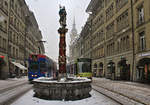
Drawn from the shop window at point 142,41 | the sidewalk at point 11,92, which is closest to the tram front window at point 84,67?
the shop window at point 142,41

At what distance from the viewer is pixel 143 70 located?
26.3 m

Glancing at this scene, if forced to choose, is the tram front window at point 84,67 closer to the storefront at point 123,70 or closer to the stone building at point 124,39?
the stone building at point 124,39

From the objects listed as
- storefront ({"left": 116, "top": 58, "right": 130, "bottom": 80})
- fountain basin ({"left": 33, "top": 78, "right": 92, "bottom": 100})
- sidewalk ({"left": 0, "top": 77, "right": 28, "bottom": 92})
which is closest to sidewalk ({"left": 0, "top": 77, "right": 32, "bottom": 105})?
sidewalk ({"left": 0, "top": 77, "right": 28, "bottom": 92})

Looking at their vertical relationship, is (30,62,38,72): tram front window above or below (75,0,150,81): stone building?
below

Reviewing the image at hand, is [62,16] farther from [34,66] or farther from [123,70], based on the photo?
[123,70]

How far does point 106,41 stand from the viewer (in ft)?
138

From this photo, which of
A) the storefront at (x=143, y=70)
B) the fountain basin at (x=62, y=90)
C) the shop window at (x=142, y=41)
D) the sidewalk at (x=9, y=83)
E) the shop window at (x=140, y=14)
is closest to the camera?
the fountain basin at (x=62, y=90)

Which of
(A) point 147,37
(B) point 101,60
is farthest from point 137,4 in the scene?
(B) point 101,60

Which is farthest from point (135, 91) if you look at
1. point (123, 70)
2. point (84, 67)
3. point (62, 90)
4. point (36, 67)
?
point (123, 70)

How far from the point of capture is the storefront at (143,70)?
24406 mm

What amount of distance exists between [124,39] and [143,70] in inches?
308

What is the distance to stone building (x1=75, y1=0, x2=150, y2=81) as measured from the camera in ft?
83.9

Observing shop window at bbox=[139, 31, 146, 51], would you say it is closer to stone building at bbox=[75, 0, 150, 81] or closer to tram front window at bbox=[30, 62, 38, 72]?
stone building at bbox=[75, 0, 150, 81]

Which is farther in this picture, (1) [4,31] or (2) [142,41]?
(1) [4,31]
